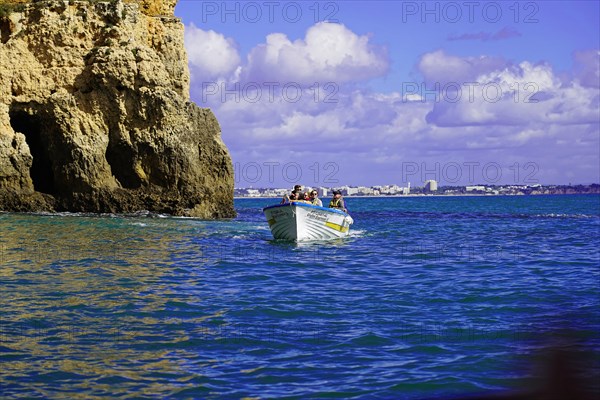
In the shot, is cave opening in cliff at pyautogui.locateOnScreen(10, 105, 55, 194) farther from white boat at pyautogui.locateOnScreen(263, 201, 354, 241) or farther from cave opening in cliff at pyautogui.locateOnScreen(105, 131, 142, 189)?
white boat at pyautogui.locateOnScreen(263, 201, 354, 241)

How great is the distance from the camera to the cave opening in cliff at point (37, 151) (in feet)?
121

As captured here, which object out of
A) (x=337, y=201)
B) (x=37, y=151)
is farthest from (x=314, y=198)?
(x=37, y=151)

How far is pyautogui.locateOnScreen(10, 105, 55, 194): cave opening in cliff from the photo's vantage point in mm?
36812

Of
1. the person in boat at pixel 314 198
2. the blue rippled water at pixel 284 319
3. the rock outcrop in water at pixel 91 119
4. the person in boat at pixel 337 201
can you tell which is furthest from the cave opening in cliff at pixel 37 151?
the person in boat at pixel 337 201

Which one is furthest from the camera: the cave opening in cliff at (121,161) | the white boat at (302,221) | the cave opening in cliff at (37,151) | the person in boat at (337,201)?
the cave opening in cliff at (37,151)

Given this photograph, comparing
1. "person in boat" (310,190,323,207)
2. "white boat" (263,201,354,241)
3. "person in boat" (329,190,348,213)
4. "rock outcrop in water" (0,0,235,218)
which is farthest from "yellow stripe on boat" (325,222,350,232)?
"rock outcrop in water" (0,0,235,218)

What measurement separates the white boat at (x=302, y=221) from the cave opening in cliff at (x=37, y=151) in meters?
15.0

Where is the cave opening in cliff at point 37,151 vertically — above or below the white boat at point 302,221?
above

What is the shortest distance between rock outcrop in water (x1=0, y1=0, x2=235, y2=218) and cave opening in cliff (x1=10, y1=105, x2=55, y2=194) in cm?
5

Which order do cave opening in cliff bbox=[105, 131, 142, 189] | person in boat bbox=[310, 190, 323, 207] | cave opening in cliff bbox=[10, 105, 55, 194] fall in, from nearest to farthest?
person in boat bbox=[310, 190, 323, 207] < cave opening in cliff bbox=[105, 131, 142, 189] < cave opening in cliff bbox=[10, 105, 55, 194]

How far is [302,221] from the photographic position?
83.6ft

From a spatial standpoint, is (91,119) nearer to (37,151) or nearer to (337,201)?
(37,151)

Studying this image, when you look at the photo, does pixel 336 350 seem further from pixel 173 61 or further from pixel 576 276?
pixel 173 61

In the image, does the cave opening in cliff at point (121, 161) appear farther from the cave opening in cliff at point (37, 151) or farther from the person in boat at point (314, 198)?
the person in boat at point (314, 198)
